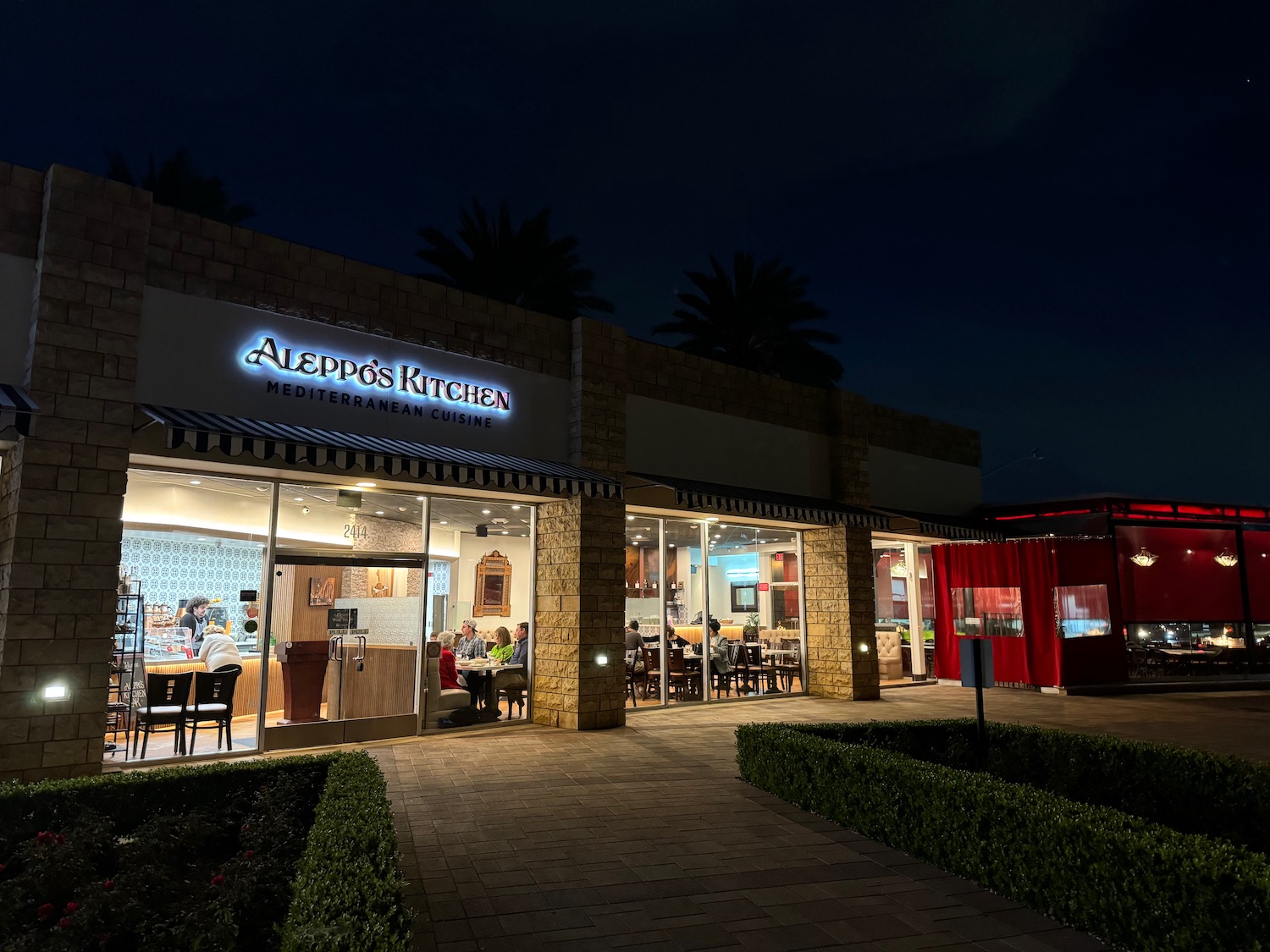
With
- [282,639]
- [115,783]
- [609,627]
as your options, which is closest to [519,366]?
[609,627]

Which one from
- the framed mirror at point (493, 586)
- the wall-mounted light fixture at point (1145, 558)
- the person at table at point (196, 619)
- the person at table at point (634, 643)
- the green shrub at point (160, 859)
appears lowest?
the green shrub at point (160, 859)

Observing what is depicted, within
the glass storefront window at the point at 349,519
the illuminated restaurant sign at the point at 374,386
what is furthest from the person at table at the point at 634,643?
the illuminated restaurant sign at the point at 374,386

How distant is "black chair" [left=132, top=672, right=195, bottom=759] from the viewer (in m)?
8.10

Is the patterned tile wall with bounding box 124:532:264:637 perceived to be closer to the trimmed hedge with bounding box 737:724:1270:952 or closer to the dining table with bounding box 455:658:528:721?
the dining table with bounding box 455:658:528:721

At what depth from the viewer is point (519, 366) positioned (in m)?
11.0

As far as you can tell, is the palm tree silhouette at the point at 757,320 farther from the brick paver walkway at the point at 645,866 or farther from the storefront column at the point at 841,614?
the brick paver walkway at the point at 645,866

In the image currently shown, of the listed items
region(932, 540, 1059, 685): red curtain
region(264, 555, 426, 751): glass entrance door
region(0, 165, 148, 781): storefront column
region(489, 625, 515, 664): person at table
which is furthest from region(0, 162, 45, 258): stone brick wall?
region(932, 540, 1059, 685): red curtain

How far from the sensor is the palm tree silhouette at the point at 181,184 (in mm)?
20484

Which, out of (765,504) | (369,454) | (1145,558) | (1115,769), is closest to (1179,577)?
(1145,558)

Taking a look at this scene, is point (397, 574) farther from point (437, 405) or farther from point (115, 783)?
point (115, 783)

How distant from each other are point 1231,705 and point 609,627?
10908mm

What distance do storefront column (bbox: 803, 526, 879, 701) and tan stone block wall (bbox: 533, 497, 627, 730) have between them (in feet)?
15.7

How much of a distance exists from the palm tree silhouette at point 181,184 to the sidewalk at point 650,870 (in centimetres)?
1793

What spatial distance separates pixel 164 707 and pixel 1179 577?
62.8ft
